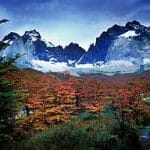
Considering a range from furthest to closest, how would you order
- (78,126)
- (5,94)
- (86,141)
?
(78,126) < (86,141) < (5,94)

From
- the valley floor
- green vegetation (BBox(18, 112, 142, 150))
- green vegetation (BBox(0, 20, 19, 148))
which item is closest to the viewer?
green vegetation (BBox(18, 112, 142, 150))

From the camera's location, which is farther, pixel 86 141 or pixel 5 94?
pixel 86 141

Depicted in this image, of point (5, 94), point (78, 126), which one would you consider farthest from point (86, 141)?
point (5, 94)

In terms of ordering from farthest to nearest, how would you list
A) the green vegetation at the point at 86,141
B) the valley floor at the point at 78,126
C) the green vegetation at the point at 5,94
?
the valley floor at the point at 78,126 < the green vegetation at the point at 5,94 < the green vegetation at the point at 86,141

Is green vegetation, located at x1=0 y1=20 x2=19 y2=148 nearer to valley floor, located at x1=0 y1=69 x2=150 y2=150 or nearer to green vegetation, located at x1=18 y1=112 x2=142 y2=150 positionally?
valley floor, located at x1=0 y1=69 x2=150 y2=150

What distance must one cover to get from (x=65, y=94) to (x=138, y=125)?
1231 cm

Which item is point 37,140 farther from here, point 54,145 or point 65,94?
point 65,94

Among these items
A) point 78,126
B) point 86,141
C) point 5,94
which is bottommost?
point 86,141

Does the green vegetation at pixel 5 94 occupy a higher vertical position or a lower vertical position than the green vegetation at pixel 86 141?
higher

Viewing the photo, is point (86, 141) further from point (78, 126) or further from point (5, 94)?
point (5, 94)

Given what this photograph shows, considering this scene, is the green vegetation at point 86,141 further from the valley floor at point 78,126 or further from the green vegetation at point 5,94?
the green vegetation at point 5,94

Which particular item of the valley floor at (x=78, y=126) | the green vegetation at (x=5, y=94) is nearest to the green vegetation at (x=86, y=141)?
the valley floor at (x=78, y=126)

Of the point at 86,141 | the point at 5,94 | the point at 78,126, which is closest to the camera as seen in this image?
the point at 5,94

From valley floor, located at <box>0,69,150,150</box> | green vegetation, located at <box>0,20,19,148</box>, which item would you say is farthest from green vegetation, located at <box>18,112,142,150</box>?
green vegetation, located at <box>0,20,19,148</box>
